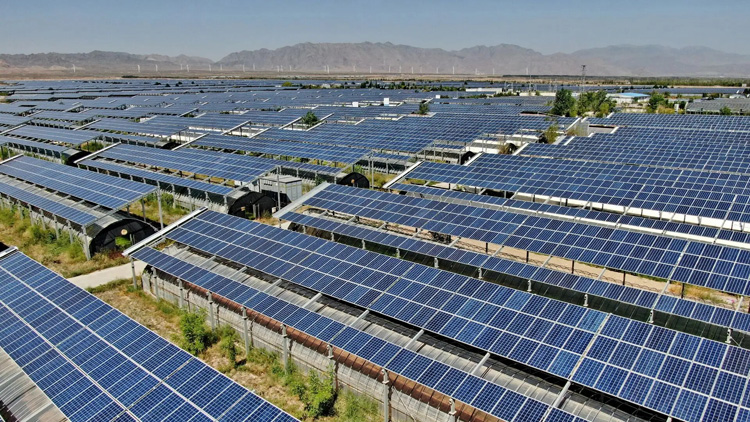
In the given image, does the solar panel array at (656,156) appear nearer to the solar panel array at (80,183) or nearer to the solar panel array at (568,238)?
the solar panel array at (568,238)

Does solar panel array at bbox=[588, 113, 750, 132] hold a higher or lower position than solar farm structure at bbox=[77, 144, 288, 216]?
higher

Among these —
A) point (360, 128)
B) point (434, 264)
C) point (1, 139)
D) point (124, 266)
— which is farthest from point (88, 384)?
point (1, 139)

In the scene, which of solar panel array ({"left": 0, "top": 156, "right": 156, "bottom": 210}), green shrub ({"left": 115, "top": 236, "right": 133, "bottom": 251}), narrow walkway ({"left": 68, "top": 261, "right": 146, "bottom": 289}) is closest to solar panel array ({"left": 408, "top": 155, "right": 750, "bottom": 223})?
solar panel array ({"left": 0, "top": 156, "right": 156, "bottom": 210})

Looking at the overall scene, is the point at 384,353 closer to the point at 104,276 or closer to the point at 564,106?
the point at 104,276

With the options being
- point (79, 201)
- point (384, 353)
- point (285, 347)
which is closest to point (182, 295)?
point (285, 347)

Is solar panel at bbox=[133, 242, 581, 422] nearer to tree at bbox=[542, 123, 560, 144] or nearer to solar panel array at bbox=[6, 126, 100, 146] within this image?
solar panel array at bbox=[6, 126, 100, 146]

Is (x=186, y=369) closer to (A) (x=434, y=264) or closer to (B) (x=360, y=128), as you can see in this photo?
(A) (x=434, y=264)
